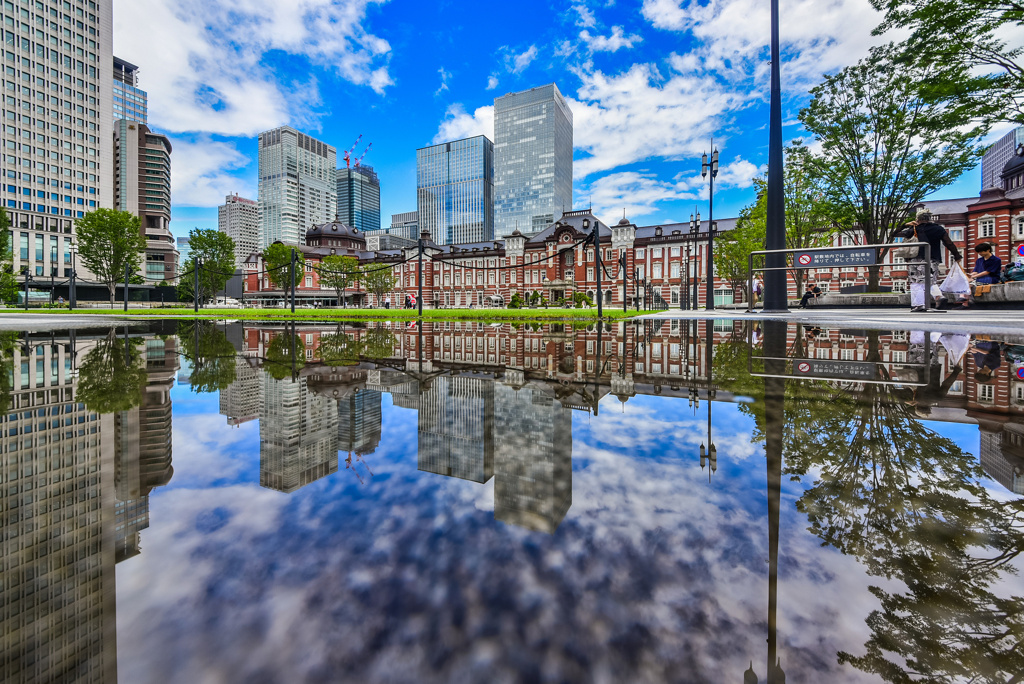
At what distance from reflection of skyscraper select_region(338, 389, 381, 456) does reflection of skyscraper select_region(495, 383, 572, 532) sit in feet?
2.35

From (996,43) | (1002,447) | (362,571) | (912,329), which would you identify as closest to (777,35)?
(996,43)

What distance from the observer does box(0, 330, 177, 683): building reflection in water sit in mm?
982

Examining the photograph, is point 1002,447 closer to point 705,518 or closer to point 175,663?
point 705,518

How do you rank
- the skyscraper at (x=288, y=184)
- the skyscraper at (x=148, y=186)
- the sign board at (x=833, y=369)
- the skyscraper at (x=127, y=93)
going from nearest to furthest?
the sign board at (x=833, y=369) < the skyscraper at (x=148, y=186) < the skyscraper at (x=127, y=93) < the skyscraper at (x=288, y=184)

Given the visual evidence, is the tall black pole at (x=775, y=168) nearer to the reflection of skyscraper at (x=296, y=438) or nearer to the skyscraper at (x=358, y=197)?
the reflection of skyscraper at (x=296, y=438)

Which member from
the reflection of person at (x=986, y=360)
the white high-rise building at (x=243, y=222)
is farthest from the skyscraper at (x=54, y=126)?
the white high-rise building at (x=243, y=222)

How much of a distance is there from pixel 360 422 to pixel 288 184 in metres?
189

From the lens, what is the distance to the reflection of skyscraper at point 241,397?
9.86 ft

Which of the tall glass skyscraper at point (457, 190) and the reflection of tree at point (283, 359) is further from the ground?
the tall glass skyscraper at point (457, 190)

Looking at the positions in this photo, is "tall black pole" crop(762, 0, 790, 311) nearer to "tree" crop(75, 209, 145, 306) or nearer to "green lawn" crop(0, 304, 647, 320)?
"green lawn" crop(0, 304, 647, 320)

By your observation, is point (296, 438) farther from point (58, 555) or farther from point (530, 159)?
point (530, 159)

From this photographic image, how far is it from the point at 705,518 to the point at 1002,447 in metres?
1.74

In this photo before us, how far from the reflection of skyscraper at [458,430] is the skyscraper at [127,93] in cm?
16264

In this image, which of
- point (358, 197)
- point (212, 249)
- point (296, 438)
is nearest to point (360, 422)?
point (296, 438)
